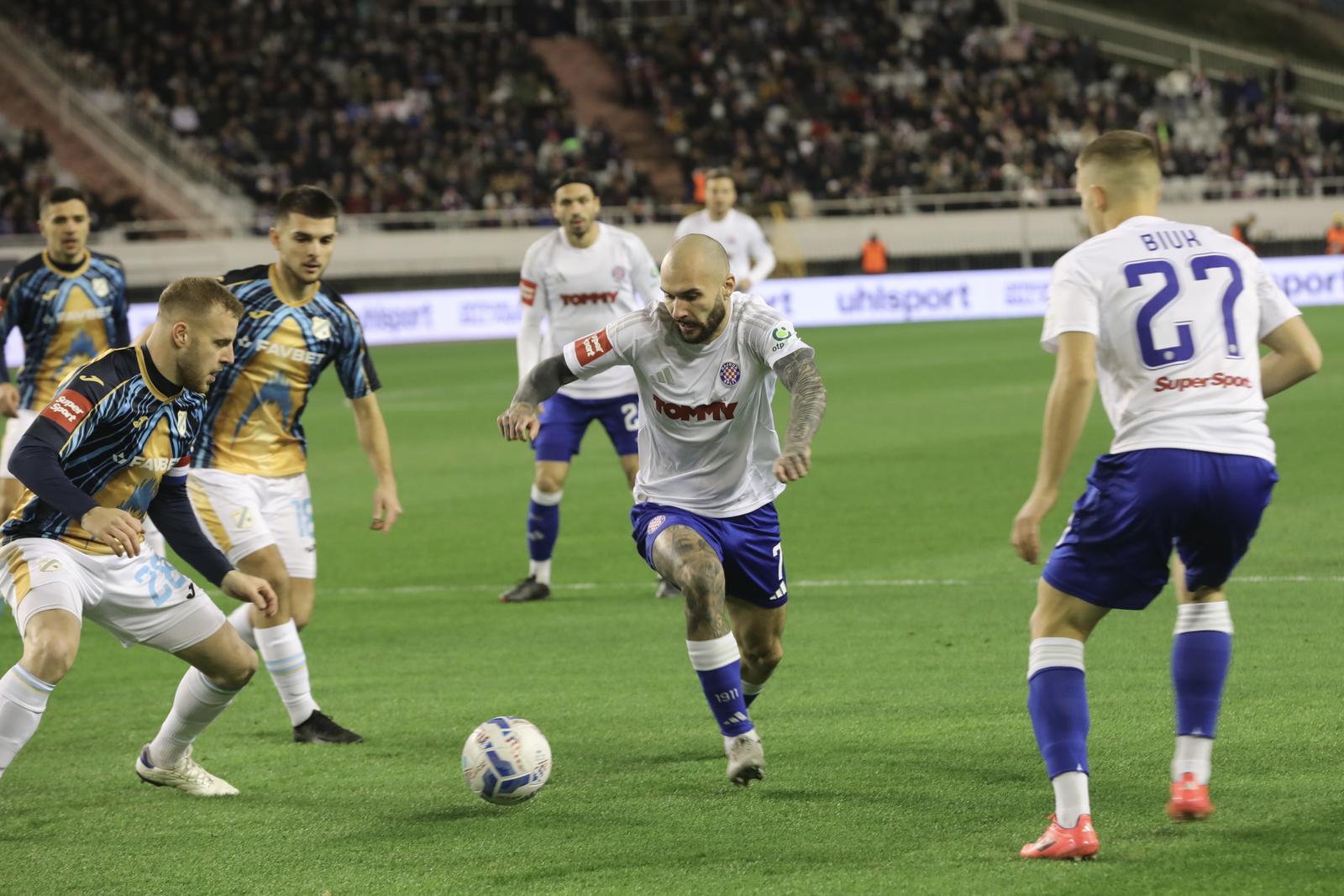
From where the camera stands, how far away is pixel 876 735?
6.27 meters

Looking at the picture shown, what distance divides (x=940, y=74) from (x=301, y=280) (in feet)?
118

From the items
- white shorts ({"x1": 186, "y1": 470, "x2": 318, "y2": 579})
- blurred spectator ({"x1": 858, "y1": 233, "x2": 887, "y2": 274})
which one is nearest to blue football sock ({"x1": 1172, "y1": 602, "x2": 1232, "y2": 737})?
white shorts ({"x1": 186, "y1": 470, "x2": 318, "y2": 579})

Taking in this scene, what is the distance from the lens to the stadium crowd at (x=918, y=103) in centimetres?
3728

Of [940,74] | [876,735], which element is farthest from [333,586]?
[940,74]

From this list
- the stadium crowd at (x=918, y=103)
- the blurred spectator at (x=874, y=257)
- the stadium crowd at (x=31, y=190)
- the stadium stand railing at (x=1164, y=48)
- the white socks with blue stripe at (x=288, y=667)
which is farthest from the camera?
the stadium stand railing at (x=1164, y=48)

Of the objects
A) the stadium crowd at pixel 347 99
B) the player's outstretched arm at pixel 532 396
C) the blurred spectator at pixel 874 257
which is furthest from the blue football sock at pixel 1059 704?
the stadium crowd at pixel 347 99

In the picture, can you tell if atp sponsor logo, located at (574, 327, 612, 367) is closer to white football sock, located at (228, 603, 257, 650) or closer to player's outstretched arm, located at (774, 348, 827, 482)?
player's outstretched arm, located at (774, 348, 827, 482)

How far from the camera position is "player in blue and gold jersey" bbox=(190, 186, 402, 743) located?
6699 millimetres

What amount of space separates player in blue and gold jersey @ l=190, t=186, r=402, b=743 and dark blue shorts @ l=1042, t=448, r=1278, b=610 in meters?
3.15

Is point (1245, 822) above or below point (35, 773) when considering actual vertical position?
above

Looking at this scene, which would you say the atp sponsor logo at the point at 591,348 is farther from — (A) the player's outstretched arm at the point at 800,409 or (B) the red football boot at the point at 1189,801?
(B) the red football boot at the point at 1189,801

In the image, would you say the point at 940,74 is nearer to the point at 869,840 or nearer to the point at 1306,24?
the point at 1306,24

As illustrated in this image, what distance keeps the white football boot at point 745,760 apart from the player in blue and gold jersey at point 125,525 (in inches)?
62.2

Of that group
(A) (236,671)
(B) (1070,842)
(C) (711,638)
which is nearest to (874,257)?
(C) (711,638)
